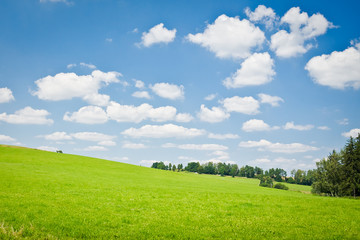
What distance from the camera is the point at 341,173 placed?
269 ft

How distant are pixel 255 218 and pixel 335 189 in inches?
3633

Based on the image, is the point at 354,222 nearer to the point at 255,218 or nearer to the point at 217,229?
the point at 255,218

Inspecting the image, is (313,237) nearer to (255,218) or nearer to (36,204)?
(255,218)

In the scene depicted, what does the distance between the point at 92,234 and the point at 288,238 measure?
10.1m

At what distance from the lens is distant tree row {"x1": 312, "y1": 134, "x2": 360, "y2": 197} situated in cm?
7712

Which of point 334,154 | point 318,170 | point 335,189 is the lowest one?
point 335,189

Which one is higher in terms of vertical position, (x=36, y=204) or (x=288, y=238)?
(x=288, y=238)

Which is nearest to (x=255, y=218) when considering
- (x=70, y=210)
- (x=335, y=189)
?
(x=70, y=210)

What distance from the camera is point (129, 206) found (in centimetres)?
1827

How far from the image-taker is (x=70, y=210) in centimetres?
1555

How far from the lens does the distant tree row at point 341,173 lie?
77.1 meters

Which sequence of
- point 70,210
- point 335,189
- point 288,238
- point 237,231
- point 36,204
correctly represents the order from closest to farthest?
point 288,238
point 237,231
point 70,210
point 36,204
point 335,189

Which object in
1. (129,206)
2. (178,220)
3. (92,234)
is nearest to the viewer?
(92,234)

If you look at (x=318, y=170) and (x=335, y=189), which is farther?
(x=318, y=170)
